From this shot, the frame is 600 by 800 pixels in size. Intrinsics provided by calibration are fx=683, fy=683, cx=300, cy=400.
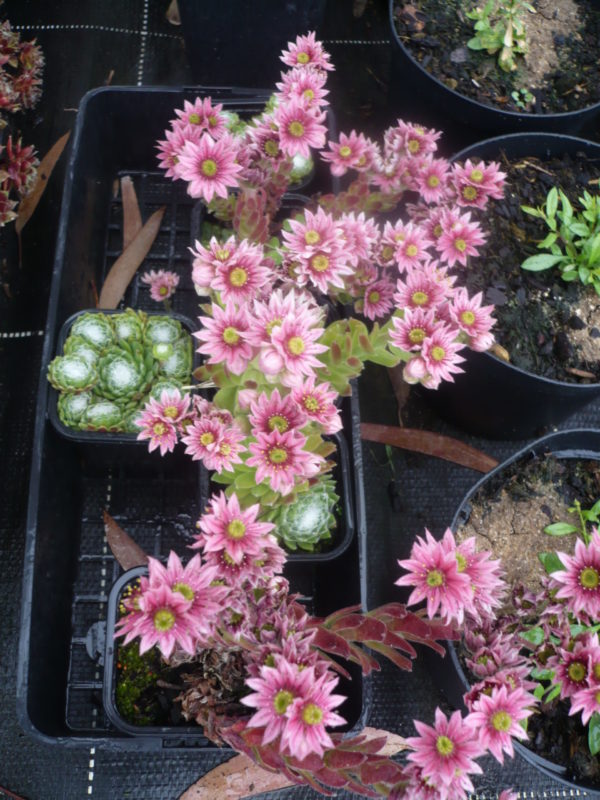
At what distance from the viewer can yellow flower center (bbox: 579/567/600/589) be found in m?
0.93

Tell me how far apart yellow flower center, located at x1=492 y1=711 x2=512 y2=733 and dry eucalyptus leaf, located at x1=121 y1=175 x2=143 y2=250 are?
50.9 inches

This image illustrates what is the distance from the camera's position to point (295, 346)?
2.99 ft

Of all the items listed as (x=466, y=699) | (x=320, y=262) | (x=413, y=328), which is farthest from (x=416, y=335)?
(x=466, y=699)

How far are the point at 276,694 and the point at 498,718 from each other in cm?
30

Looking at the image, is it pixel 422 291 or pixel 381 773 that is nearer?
pixel 381 773

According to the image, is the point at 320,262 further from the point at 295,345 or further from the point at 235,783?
the point at 235,783

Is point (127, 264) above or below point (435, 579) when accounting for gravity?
above

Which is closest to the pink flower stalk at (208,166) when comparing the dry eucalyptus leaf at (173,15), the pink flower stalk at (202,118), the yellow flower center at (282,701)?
the pink flower stalk at (202,118)

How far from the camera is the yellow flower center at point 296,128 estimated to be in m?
→ 1.17

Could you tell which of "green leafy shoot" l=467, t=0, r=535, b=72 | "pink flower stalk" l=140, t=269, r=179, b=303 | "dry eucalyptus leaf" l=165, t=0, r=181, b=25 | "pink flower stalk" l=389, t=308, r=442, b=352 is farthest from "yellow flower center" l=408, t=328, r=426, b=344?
"dry eucalyptus leaf" l=165, t=0, r=181, b=25

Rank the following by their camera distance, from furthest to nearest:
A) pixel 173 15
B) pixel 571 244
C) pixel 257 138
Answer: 1. pixel 173 15
2. pixel 571 244
3. pixel 257 138

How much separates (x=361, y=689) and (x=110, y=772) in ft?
2.03

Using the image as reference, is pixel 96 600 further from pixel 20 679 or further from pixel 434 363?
pixel 434 363

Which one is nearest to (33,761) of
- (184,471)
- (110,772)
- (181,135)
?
(110,772)
